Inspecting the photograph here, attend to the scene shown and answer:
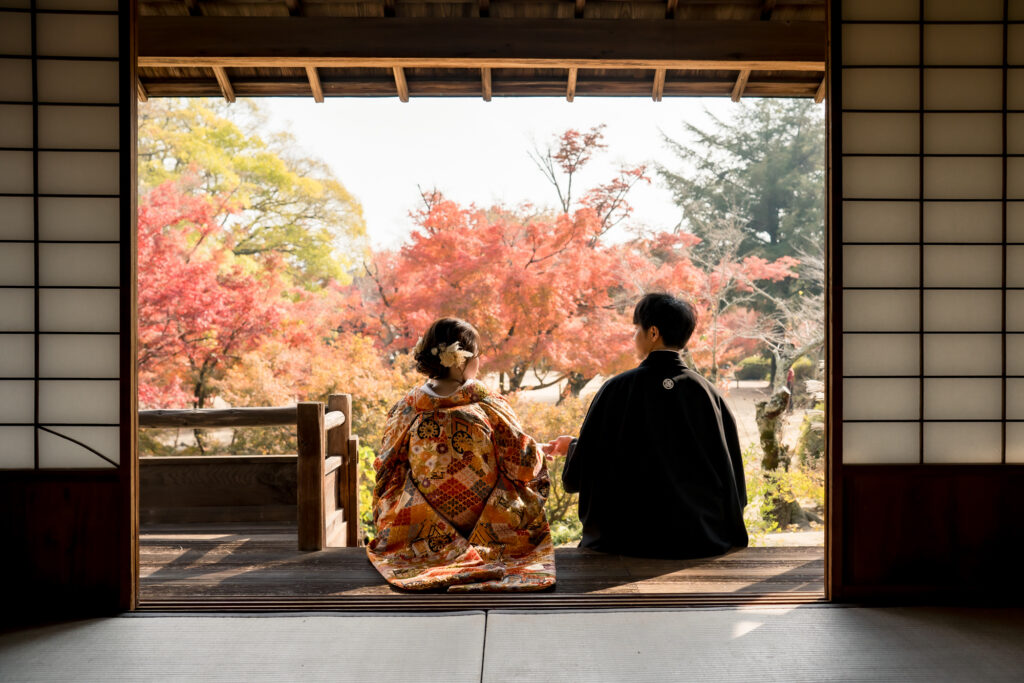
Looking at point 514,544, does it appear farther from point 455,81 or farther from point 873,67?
point 455,81

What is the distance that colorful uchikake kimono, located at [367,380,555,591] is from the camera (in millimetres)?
2793

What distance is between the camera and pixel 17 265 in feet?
7.84

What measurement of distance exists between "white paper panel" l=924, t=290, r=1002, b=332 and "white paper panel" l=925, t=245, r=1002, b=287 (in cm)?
3

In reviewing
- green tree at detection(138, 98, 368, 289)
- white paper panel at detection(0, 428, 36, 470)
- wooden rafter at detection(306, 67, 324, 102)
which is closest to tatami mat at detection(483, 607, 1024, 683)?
white paper panel at detection(0, 428, 36, 470)

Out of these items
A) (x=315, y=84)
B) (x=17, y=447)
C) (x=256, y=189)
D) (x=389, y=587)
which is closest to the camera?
(x=17, y=447)

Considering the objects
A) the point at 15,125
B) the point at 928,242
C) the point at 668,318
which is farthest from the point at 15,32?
the point at 928,242

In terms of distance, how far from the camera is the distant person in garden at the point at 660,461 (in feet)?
9.46

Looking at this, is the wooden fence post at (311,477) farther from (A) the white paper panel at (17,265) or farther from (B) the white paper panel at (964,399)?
(B) the white paper panel at (964,399)

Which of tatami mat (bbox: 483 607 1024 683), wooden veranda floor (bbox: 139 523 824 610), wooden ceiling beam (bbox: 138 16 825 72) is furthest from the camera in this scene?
wooden ceiling beam (bbox: 138 16 825 72)

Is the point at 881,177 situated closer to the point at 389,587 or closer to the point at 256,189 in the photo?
the point at 389,587

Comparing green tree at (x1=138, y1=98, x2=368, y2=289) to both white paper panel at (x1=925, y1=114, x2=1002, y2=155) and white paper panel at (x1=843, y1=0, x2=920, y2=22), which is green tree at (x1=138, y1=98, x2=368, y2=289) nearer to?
white paper panel at (x1=843, y1=0, x2=920, y2=22)

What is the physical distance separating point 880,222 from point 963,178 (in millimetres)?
335

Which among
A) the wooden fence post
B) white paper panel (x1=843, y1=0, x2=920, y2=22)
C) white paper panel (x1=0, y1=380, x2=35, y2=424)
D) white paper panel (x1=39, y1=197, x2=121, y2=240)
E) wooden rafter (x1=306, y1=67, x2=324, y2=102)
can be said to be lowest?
the wooden fence post

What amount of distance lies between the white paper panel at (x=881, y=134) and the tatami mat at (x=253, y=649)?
6.59 feet
